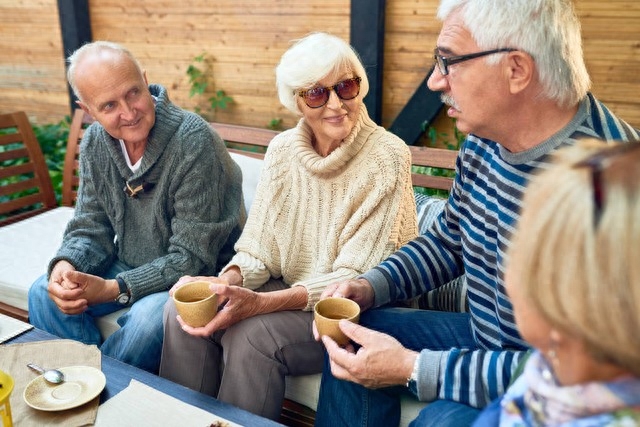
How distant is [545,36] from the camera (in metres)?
1.42

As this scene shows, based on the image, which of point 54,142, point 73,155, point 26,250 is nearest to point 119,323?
point 26,250

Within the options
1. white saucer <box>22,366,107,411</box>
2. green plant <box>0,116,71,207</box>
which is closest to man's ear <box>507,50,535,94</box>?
white saucer <box>22,366,107,411</box>

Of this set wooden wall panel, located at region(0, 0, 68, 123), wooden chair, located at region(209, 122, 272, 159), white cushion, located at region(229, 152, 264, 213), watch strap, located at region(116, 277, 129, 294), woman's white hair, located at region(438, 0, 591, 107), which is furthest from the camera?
wooden wall panel, located at region(0, 0, 68, 123)

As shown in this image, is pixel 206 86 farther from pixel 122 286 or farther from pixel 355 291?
pixel 355 291

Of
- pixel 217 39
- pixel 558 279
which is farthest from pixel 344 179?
pixel 217 39

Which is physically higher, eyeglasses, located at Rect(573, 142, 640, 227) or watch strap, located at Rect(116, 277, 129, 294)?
eyeglasses, located at Rect(573, 142, 640, 227)

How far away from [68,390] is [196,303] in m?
0.39

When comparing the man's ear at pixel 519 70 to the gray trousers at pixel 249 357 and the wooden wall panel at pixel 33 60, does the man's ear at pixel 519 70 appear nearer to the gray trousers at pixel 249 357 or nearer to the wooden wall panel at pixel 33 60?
the gray trousers at pixel 249 357

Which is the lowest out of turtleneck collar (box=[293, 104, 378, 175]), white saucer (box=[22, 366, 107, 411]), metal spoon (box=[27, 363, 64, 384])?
white saucer (box=[22, 366, 107, 411])

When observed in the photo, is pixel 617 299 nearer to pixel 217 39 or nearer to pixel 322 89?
pixel 322 89

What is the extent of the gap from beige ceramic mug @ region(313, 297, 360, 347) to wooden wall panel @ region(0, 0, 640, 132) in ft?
9.78

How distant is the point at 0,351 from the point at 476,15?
1.65 metres

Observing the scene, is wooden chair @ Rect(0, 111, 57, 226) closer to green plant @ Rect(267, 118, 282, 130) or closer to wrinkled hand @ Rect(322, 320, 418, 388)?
green plant @ Rect(267, 118, 282, 130)

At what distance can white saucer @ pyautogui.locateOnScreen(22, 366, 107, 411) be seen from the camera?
4.81ft
